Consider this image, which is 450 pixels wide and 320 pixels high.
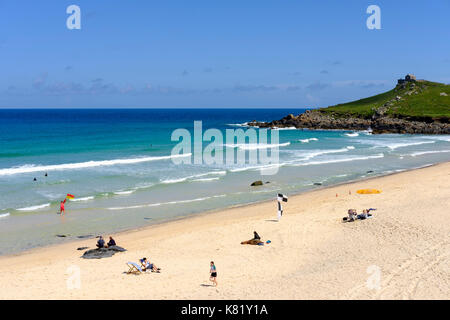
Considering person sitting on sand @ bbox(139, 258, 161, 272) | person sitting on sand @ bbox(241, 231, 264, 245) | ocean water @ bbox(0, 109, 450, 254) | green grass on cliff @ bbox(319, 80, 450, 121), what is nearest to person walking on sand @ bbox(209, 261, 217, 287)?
person sitting on sand @ bbox(139, 258, 161, 272)

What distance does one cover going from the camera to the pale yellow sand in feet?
41.5

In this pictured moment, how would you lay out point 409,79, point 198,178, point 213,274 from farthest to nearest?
point 409,79, point 198,178, point 213,274

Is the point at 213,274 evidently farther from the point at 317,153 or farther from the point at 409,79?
the point at 409,79

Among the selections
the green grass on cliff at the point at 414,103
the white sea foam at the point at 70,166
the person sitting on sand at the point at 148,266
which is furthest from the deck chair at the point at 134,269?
the green grass on cliff at the point at 414,103

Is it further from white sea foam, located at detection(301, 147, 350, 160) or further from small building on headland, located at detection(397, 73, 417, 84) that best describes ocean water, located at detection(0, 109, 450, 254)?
small building on headland, located at detection(397, 73, 417, 84)

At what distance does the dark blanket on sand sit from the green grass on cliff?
80.2m

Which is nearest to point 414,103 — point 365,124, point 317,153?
point 365,124

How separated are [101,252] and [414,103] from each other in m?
97.0

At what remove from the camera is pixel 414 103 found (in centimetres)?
9900

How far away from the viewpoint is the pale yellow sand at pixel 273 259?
41.5 feet

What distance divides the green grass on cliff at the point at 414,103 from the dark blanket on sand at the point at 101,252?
3156 inches

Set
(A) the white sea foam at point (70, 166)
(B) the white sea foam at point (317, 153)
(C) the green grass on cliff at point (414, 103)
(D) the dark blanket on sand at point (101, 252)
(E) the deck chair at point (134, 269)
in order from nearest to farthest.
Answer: (E) the deck chair at point (134, 269), (D) the dark blanket on sand at point (101, 252), (A) the white sea foam at point (70, 166), (B) the white sea foam at point (317, 153), (C) the green grass on cliff at point (414, 103)

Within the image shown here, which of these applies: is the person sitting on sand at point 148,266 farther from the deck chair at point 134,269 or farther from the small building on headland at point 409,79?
the small building on headland at point 409,79
